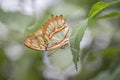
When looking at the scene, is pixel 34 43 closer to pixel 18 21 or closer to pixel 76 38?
pixel 76 38

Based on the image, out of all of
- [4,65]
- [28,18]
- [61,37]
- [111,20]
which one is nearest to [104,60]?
[111,20]

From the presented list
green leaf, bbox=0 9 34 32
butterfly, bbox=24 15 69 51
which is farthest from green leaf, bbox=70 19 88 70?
green leaf, bbox=0 9 34 32

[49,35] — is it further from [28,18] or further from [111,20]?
[111,20]

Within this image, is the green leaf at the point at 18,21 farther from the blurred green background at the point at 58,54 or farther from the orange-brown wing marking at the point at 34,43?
the orange-brown wing marking at the point at 34,43

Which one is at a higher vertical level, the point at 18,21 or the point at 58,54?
the point at 18,21

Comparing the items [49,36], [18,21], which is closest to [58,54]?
[18,21]

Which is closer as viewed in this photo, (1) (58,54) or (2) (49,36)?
(2) (49,36)

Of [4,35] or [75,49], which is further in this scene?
[4,35]

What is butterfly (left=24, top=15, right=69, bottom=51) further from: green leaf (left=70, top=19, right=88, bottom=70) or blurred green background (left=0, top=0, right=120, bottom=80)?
blurred green background (left=0, top=0, right=120, bottom=80)
